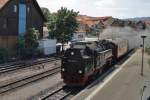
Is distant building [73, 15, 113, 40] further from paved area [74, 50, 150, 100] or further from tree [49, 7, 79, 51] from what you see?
paved area [74, 50, 150, 100]

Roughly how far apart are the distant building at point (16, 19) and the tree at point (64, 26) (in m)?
3.16

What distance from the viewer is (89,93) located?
76.8ft

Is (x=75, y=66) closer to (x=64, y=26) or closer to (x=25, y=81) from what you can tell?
(x=25, y=81)

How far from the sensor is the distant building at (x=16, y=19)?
162ft

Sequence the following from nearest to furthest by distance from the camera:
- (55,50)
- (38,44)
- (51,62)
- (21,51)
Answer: (51,62)
(21,51)
(38,44)
(55,50)

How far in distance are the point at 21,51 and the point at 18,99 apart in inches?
1037

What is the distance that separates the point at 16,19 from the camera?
52.5 meters

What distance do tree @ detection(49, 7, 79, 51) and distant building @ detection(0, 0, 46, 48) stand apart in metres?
3.16

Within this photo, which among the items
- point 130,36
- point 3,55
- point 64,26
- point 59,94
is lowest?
point 59,94

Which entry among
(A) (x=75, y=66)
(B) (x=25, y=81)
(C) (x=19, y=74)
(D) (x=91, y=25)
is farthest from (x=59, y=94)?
(D) (x=91, y=25)

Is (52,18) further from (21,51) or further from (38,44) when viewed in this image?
(21,51)

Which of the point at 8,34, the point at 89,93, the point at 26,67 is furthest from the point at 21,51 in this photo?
the point at 89,93

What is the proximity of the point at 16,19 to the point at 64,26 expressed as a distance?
7580mm

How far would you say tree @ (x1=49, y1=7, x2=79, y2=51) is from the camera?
2221 inches
